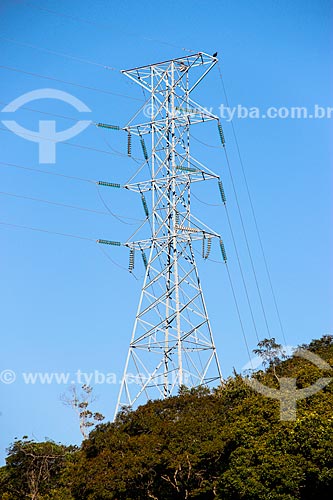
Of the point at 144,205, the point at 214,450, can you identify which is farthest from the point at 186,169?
the point at 214,450

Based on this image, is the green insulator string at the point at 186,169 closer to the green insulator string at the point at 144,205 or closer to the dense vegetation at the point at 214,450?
the green insulator string at the point at 144,205

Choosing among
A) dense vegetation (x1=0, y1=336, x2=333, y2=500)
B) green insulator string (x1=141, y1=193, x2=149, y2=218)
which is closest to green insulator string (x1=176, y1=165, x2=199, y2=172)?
green insulator string (x1=141, y1=193, x2=149, y2=218)

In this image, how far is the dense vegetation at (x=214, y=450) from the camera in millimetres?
28594

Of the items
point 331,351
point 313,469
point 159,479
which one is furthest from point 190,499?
point 331,351

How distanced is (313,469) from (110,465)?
9.65 metres

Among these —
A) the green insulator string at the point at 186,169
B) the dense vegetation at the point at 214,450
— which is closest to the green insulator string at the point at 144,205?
the green insulator string at the point at 186,169

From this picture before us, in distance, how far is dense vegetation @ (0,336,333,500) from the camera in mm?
28594

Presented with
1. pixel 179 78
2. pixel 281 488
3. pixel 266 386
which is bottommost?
pixel 281 488

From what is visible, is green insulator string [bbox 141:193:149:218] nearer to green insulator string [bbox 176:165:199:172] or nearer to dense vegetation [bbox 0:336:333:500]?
green insulator string [bbox 176:165:199:172]

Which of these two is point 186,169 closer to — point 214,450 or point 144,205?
point 144,205

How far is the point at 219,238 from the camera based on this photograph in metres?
38.8

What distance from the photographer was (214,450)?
31.7 m

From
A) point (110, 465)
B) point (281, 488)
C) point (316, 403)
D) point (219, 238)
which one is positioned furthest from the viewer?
point (219, 238)

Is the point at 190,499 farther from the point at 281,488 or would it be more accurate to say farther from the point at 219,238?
the point at 219,238
